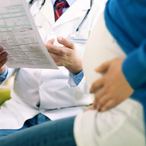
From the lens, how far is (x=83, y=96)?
86cm

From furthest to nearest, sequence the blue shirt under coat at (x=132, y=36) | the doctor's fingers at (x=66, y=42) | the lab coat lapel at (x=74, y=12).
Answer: the lab coat lapel at (x=74, y=12)
the doctor's fingers at (x=66, y=42)
the blue shirt under coat at (x=132, y=36)

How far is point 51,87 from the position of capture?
874mm

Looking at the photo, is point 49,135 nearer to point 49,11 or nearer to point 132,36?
point 132,36

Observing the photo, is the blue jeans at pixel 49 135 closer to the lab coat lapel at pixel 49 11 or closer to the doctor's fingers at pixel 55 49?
the doctor's fingers at pixel 55 49

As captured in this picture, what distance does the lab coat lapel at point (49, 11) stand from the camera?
982mm

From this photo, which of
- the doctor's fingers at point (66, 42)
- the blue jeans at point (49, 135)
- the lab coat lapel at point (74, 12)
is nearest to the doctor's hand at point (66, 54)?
the doctor's fingers at point (66, 42)

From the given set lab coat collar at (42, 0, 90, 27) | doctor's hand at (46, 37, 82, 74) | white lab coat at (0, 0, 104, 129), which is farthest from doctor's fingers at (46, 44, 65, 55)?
lab coat collar at (42, 0, 90, 27)

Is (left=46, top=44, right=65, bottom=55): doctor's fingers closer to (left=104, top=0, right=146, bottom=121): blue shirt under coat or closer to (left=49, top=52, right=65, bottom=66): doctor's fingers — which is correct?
(left=49, top=52, right=65, bottom=66): doctor's fingers

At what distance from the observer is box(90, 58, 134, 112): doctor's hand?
1.10 feet

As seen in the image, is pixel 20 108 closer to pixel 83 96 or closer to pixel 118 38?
pixel 83 96

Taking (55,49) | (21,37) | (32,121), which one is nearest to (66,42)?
(55,49)

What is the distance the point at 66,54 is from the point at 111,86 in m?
0.43

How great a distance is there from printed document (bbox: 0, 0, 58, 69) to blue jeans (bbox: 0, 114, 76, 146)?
1.01ft

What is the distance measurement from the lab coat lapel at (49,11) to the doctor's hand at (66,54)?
28cm
